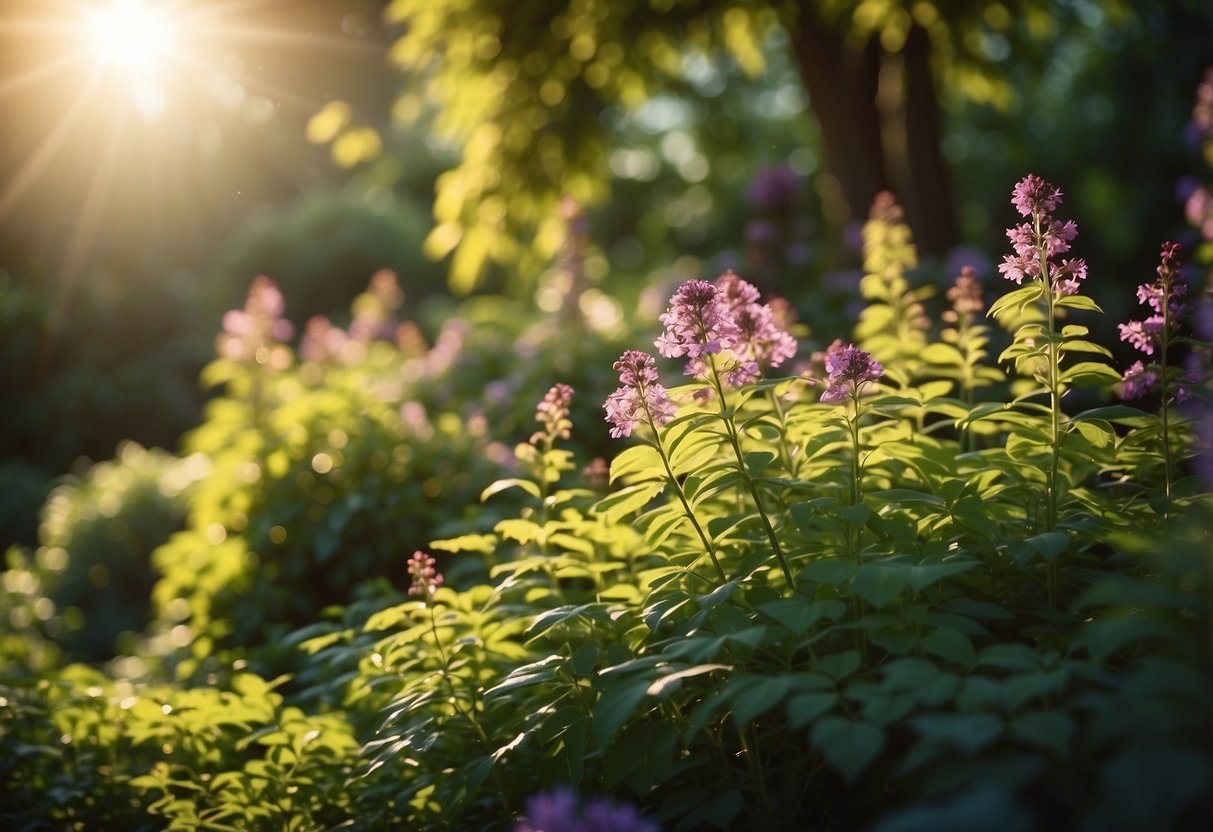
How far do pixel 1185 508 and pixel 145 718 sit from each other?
9.36ft

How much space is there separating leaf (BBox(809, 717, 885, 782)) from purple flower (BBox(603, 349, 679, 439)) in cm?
81

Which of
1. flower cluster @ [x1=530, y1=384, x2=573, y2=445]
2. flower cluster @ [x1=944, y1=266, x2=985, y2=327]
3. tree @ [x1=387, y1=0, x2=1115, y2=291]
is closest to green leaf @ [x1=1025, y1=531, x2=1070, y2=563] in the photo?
flower cluster @ [x1=944, y1=266, x2=985, y2=327]

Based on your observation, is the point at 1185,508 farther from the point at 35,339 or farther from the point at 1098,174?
the point at 1098,174

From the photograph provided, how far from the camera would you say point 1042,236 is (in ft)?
7.16

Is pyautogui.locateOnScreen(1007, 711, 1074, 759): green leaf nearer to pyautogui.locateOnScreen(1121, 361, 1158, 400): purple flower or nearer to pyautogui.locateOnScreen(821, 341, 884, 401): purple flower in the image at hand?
pyautogui.locateOnScreen(821, 341, 884, 401): purple flower

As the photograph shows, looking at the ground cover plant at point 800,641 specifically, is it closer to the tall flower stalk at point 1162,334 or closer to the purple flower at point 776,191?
the tall flower stalk at point 1162,334

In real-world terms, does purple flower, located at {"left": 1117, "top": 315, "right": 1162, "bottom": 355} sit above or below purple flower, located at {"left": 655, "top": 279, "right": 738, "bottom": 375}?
below

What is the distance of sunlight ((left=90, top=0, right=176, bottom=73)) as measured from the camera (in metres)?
7.02

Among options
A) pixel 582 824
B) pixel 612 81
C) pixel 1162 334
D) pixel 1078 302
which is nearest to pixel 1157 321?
pixel 1162 334

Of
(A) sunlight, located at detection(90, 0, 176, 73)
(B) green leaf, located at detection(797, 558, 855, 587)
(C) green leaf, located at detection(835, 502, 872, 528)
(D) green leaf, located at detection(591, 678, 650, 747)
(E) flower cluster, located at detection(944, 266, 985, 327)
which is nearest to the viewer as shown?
(D) green leaf, located at detection(591, 678, 650, 747)

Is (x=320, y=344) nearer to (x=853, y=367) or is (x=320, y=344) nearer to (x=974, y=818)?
(x=853, y=367)

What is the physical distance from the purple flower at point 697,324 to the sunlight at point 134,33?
251 inches

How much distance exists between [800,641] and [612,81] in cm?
616

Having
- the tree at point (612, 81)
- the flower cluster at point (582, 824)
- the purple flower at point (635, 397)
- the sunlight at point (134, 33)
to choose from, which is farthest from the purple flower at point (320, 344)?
the flower cluster at point (582, 824)
